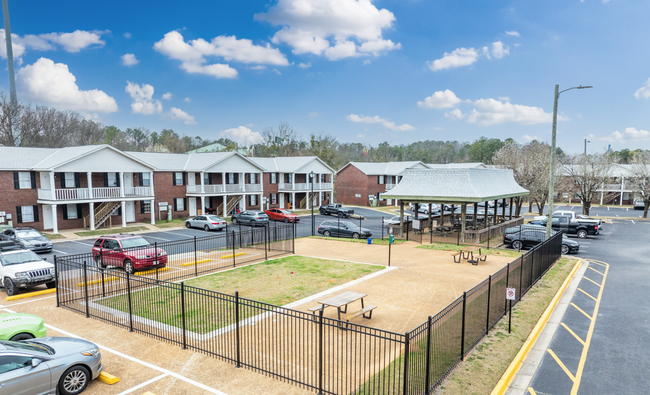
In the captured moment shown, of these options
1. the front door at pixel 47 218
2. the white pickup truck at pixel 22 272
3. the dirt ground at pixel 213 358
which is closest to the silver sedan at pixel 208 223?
the front door at pixel 47 218

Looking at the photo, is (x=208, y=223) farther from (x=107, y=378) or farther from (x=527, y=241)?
(x=107, y=378)

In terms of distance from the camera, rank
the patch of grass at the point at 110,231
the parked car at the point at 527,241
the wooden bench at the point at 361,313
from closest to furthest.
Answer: the wooden bench at the point at 361,313, the parked car at the point at 527,241, the patch of grass at the point at 110,231

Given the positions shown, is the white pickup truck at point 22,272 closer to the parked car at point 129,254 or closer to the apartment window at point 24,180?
the parked car at point 129,254

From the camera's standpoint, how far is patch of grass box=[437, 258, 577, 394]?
28.0 ft

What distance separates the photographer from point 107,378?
8.71m

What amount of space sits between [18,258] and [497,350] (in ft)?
60.5

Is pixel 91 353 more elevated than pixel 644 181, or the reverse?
pixel 644 181

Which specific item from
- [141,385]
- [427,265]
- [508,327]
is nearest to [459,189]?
[427,265]

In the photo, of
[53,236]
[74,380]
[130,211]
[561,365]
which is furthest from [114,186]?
[561,365]

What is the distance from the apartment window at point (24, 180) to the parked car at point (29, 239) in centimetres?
860

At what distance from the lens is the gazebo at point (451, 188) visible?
27.7 metres

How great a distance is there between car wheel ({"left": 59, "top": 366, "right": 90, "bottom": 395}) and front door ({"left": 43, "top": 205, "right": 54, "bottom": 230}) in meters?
32.7

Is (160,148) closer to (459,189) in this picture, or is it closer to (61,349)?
(459,189)

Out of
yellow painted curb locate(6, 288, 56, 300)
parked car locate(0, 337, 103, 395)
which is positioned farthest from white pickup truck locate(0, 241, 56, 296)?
parked car locate(0, 337, 103, 395)
